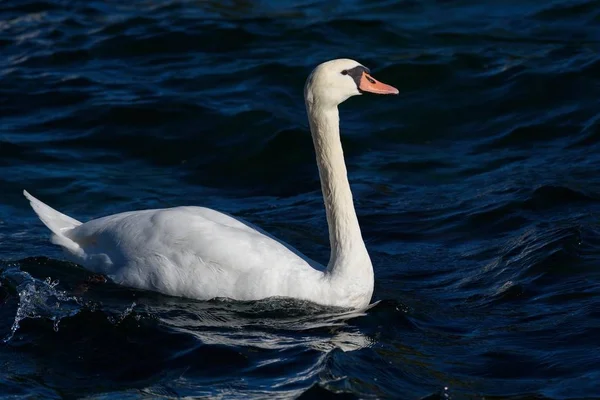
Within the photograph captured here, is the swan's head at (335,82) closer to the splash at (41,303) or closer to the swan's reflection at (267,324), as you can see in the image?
the swan's reflection at (267,324)

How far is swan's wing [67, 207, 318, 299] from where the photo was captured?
7305 mm

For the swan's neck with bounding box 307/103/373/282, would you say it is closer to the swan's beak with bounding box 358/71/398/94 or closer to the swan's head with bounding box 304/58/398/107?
the swan's head with bounding box 304/58/398/107

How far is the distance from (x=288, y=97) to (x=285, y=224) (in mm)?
3661

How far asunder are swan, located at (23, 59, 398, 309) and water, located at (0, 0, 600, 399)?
0.42 ft

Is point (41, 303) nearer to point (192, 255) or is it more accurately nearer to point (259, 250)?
point (192, 255)

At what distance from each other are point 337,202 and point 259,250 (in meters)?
0.67

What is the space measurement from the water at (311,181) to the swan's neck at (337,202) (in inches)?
12.7

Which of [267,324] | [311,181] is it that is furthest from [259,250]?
[311,181]

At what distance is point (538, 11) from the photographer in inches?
572

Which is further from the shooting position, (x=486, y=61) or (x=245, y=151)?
(x=486, y=61)

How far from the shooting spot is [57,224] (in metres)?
8.25

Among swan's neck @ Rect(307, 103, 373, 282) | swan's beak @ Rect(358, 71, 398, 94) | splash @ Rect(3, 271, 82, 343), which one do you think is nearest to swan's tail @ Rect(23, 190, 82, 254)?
splash @ Rect(3, 271, 82, 343)

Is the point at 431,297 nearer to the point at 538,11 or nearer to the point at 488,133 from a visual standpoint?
the point at 488,133

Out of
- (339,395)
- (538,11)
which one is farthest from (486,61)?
(339,395)
